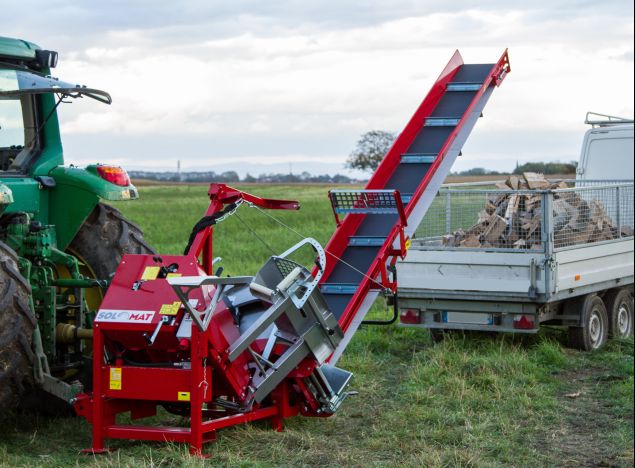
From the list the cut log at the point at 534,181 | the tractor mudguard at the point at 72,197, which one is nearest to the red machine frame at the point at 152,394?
the tractor mudguard at the point at 72,197

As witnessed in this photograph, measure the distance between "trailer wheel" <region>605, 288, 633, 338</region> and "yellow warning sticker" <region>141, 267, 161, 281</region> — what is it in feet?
20.0

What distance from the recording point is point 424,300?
10133mm

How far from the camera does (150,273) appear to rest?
252 inches

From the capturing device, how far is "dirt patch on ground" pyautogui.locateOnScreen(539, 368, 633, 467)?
628 cm

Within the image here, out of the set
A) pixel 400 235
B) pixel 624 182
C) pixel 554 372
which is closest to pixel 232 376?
pixel 400 235

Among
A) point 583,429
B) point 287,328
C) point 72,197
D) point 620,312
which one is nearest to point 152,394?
point 287,328

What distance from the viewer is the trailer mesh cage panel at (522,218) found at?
9.95m

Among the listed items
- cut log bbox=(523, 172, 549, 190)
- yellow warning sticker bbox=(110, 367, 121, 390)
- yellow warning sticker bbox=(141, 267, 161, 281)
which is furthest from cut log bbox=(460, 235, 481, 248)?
yellow warning sticker bbox=(110, 367, 121, 390)

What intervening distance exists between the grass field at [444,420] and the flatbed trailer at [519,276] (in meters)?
0.28

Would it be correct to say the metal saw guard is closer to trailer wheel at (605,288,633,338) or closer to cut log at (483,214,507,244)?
cut log at (483,214,507,244)

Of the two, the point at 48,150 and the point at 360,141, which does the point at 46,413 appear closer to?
the point at 48,150

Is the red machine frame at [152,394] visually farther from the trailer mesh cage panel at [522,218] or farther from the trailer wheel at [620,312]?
the trailer wheel at [620,312]

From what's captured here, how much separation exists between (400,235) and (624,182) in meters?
5.48

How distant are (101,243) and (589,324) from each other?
529 cm
